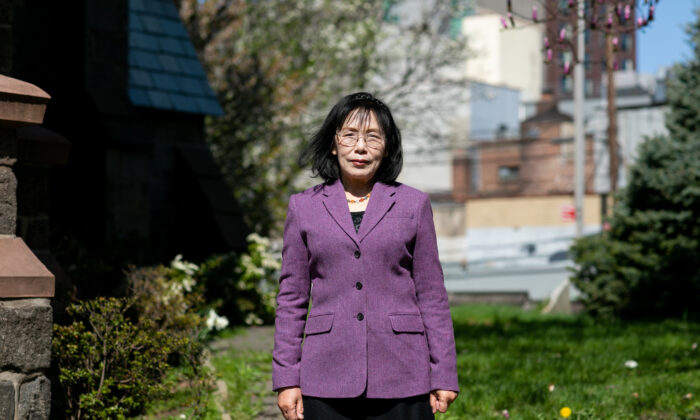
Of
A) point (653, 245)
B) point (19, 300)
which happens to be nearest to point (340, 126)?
point (19, 300)

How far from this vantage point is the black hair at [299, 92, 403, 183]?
136 inches

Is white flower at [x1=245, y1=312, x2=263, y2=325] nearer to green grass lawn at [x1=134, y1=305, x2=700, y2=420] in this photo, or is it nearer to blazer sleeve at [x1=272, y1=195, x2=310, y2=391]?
green grass lawn at [x1=134, y1=305, x2=700, y2=420]

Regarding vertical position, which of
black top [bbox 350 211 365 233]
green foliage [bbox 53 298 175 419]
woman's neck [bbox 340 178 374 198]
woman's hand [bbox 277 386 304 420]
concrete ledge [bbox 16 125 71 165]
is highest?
concrete ledge [bbox 16 125 71 165]

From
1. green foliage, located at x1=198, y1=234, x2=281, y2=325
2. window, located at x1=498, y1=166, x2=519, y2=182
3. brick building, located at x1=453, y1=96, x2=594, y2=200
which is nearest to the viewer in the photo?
green foliage, located at x1=198, y1=234, x2=281, y2=325

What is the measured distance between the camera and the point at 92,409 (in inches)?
194

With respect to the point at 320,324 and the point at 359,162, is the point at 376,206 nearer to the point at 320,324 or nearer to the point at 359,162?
the point at 359,162

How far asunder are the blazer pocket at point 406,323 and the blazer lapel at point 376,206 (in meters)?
0.32

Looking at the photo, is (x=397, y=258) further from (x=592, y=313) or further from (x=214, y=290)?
(x=592, y=313)

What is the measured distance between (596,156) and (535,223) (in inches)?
190

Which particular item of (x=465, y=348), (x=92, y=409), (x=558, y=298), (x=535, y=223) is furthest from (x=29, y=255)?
(x=535, y=223)

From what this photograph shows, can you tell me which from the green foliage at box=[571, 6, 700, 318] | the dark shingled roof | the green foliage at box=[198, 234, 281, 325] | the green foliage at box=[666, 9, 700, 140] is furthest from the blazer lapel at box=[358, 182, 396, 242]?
the green foliage at box=[666, 9, 700, 140]

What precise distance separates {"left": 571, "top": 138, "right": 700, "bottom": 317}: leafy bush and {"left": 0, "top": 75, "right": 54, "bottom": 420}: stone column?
10.1m

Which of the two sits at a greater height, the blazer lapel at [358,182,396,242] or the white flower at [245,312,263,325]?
Result: the blazer lapel at [358,182,396,242]

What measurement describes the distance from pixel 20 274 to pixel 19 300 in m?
0.12
